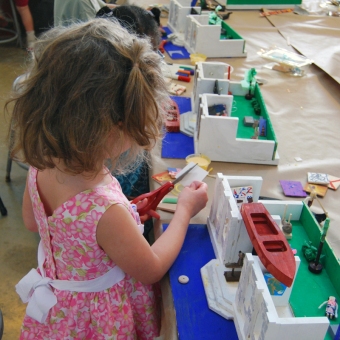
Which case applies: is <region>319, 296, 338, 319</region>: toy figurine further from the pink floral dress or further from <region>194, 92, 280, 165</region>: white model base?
<region>194, 92, 280, 165</region>: white model base

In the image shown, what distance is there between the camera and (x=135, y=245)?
701 mm

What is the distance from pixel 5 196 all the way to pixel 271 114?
4.14 ft

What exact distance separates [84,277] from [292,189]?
0.57 meters

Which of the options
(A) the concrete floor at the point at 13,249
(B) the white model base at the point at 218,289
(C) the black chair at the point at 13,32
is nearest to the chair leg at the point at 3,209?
(A) the concrete floor at the point at 13,249

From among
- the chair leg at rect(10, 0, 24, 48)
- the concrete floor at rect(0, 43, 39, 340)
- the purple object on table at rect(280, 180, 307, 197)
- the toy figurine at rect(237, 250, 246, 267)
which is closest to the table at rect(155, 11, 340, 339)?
the purple object on table at rect(280, 180, 307, 197)

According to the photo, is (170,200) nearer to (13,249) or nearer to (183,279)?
(183,279)

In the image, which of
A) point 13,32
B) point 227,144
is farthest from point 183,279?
point 13,32

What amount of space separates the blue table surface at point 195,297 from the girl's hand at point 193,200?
47 millimetres

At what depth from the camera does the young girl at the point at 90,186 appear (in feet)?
1.98

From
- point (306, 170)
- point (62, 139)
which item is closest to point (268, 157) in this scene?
point (306, 170)

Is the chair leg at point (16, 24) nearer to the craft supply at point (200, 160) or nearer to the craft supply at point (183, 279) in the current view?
the craft supply at point (200, 160)

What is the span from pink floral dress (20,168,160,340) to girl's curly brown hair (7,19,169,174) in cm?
8

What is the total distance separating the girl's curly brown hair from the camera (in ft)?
1.96

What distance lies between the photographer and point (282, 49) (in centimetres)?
189
